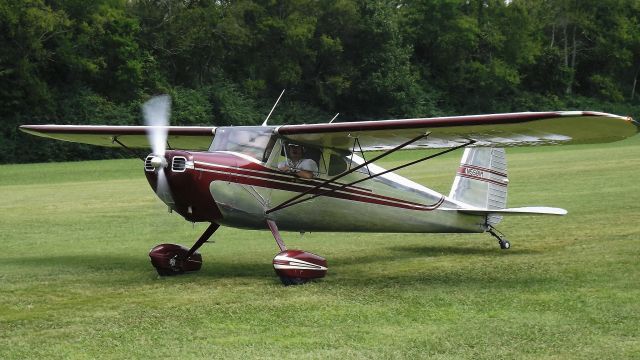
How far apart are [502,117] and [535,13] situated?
71109mm

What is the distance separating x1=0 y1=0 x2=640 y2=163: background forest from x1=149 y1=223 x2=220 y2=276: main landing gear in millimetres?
35621

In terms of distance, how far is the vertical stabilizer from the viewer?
13844 millimetres

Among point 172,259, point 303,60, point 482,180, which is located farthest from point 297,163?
point 303,60

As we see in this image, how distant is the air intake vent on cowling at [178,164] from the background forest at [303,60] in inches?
1460

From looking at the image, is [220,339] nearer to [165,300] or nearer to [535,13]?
[165,300]

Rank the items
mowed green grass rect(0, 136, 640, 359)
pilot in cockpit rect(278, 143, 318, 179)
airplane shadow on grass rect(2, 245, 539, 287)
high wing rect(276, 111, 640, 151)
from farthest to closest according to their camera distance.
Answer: pilot in cockpit rect(278, 143, 318, 179) < airplane shadow on grass rect(2, 245, 539, 287) < high wing rect(276, 111, 640, 151) < mowed green grass rect(0, 136, 640, 359)

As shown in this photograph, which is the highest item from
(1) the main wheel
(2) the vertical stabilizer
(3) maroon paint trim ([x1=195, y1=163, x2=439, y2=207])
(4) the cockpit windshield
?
(4) the cockpit windshield

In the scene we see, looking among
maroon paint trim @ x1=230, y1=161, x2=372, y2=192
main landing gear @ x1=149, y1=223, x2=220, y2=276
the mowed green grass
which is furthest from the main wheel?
main landing gear @ x1=149, y1=223, x2=220, y2=276

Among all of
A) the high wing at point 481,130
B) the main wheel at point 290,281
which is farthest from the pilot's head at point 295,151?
the main wheel at point 290,281

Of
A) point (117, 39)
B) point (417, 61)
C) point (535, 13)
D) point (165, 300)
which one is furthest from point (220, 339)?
point (535, 13)

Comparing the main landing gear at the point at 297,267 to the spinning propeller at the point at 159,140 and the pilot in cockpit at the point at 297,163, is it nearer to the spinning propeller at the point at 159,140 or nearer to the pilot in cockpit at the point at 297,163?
the pilot in cockpit at the point at 297,163

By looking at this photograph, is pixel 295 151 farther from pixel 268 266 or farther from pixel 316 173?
pixel 268 266

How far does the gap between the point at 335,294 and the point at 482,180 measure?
469cm

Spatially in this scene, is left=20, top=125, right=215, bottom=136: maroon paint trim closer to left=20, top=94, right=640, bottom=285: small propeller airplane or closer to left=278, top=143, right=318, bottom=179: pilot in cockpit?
left=20, top=94, right=640, bottom=285: small propeller airplane
